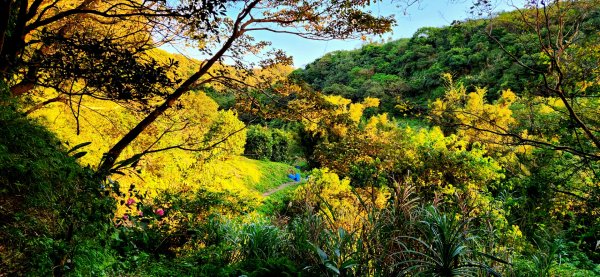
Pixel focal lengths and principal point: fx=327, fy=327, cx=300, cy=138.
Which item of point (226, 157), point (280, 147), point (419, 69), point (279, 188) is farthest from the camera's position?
point (419, 69)

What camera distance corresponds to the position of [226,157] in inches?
420

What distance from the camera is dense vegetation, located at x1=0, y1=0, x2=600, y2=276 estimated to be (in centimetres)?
220

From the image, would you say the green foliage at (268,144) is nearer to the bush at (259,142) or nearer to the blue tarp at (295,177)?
the bush at (259,142)

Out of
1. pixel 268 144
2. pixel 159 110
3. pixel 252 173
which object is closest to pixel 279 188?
pixel 252 173

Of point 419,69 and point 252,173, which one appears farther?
point 419,69

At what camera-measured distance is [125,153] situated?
21.0 feet

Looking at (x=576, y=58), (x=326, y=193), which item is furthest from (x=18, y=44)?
(x=326, y=193)

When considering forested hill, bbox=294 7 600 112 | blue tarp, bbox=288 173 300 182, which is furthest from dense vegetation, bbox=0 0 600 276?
forested hill, bbox=294 7 600 112

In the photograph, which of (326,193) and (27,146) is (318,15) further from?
(326,193)

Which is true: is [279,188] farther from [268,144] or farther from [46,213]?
[46,213]

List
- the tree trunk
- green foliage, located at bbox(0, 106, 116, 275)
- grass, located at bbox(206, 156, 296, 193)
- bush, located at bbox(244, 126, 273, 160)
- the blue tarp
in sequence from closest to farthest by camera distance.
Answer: green foliage, located at bbox(0, 106, 116, 275) < the tree trunk < grass, located at bbox(206, 156, 296, 193) < the blue tarp < bush, located at bbox(244, 126, 273, 160)

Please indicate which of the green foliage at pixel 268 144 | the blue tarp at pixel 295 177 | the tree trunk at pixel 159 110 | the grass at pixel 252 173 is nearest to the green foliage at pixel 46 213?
the tree trunk at pixel 159 110

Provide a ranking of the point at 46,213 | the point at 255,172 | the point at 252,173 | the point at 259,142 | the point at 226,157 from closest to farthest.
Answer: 1. the point at 46,213
2. the point at 226,157
3. the point at 252,173
4. the point at 255,172
5. the point at 259,142

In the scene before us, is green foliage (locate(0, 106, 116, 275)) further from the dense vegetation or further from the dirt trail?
the dirt trail
